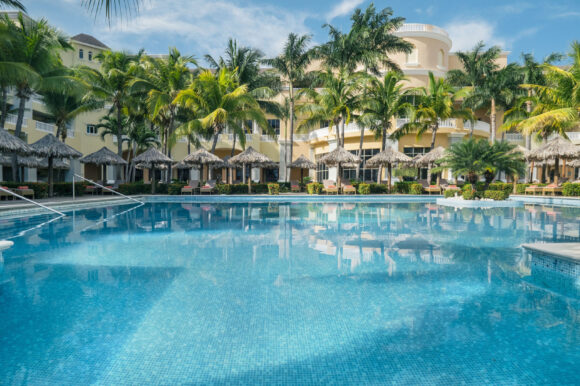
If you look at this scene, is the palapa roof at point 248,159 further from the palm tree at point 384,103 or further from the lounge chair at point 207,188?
the palm tree at point 384,103

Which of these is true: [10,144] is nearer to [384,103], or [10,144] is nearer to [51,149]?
[51,149]

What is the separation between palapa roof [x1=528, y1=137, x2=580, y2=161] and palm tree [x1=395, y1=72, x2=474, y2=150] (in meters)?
4.34

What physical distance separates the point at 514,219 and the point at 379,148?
13997 millimetres

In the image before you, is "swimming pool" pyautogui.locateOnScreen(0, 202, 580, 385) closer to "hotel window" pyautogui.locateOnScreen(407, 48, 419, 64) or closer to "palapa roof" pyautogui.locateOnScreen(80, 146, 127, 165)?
"palapa roof" pyautogui.locateOnScreen(80, 146, 127, 165)

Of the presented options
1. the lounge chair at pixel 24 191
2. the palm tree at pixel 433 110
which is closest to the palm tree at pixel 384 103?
the palm tree at pixel 433 110

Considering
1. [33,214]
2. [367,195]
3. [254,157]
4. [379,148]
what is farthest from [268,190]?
[33,214]

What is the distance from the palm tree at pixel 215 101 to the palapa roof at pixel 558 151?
1578cm

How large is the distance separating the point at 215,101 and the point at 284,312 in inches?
707

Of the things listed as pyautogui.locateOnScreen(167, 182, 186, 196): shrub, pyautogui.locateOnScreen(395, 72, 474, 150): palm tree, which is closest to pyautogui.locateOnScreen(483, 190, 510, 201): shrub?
pyautogui.locateOnScreen(395, 72, 474, 150): palm tree

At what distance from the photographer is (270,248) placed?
727 cm

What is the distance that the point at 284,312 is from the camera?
403cm

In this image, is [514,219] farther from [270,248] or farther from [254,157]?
[254,157]

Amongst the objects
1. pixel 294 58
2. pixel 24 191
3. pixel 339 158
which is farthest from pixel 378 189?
pixel 24 191

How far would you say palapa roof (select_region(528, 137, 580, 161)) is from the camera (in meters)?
19.4
